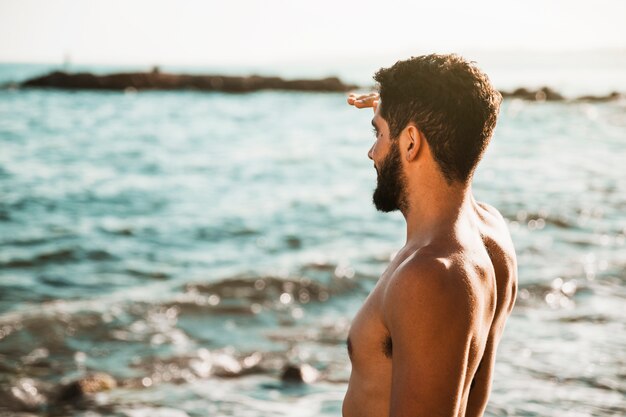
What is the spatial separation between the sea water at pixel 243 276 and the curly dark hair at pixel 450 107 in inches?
173

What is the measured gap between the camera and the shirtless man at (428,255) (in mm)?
2172

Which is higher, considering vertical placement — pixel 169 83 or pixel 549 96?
pixel 549 96

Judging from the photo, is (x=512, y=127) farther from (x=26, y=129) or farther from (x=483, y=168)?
(x=26, y=129)

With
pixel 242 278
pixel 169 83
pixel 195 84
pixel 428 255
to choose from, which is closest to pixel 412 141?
pixel 428 255

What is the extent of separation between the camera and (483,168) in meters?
23.2

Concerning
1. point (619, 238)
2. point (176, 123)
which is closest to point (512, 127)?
point (176, 123)

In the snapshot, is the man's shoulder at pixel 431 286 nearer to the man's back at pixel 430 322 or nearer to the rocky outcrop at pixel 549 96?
the man's back at pixel 430 322

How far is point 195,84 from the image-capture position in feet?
279

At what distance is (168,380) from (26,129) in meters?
27.6

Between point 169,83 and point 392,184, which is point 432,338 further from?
point 169,83

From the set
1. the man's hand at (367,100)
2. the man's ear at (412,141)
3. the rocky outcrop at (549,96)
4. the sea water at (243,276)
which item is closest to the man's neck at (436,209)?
the man's ear at (412,141)

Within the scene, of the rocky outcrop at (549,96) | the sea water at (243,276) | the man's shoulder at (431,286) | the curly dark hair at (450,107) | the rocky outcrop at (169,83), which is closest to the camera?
the man's shoulder at (431,286)

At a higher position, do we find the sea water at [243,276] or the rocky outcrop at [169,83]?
the rocky outcrop at [169,83]

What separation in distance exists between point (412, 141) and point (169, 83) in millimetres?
83992
